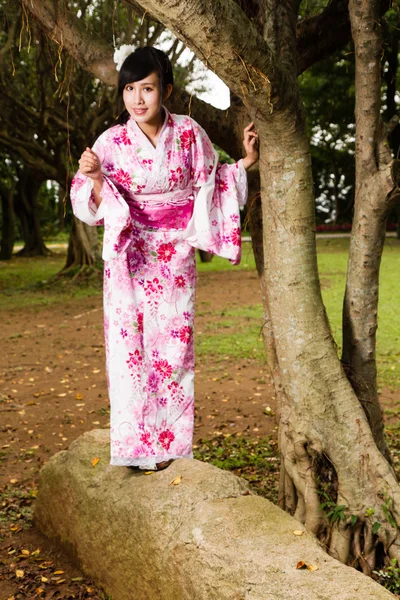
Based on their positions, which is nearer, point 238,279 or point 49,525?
point 49,525

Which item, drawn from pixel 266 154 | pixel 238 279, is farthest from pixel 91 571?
pixel 238 279

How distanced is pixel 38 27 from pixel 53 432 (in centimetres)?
338

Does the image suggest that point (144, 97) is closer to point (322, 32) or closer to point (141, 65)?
point (141, 65)

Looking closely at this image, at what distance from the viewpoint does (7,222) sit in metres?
25.0

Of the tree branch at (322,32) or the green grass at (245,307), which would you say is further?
the green grass at (245,307)

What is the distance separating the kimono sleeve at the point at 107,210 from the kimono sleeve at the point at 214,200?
0.35m

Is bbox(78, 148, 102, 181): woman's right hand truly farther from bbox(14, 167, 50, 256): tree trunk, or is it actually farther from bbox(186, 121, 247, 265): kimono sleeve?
bbox(14, 167, 50, 256): tree trunk

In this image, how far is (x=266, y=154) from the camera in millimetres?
3645

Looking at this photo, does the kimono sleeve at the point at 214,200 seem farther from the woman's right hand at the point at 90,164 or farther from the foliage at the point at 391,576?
the foliage at the point at 391,576

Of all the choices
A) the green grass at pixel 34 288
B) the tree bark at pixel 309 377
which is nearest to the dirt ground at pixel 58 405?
the tree bark at pixel 309 377

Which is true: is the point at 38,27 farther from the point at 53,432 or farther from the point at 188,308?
the point at 53,432

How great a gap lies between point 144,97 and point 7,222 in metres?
22.3

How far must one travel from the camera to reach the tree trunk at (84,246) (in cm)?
1705

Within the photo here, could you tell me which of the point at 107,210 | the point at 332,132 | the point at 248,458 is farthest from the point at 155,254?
the point at 332,132
